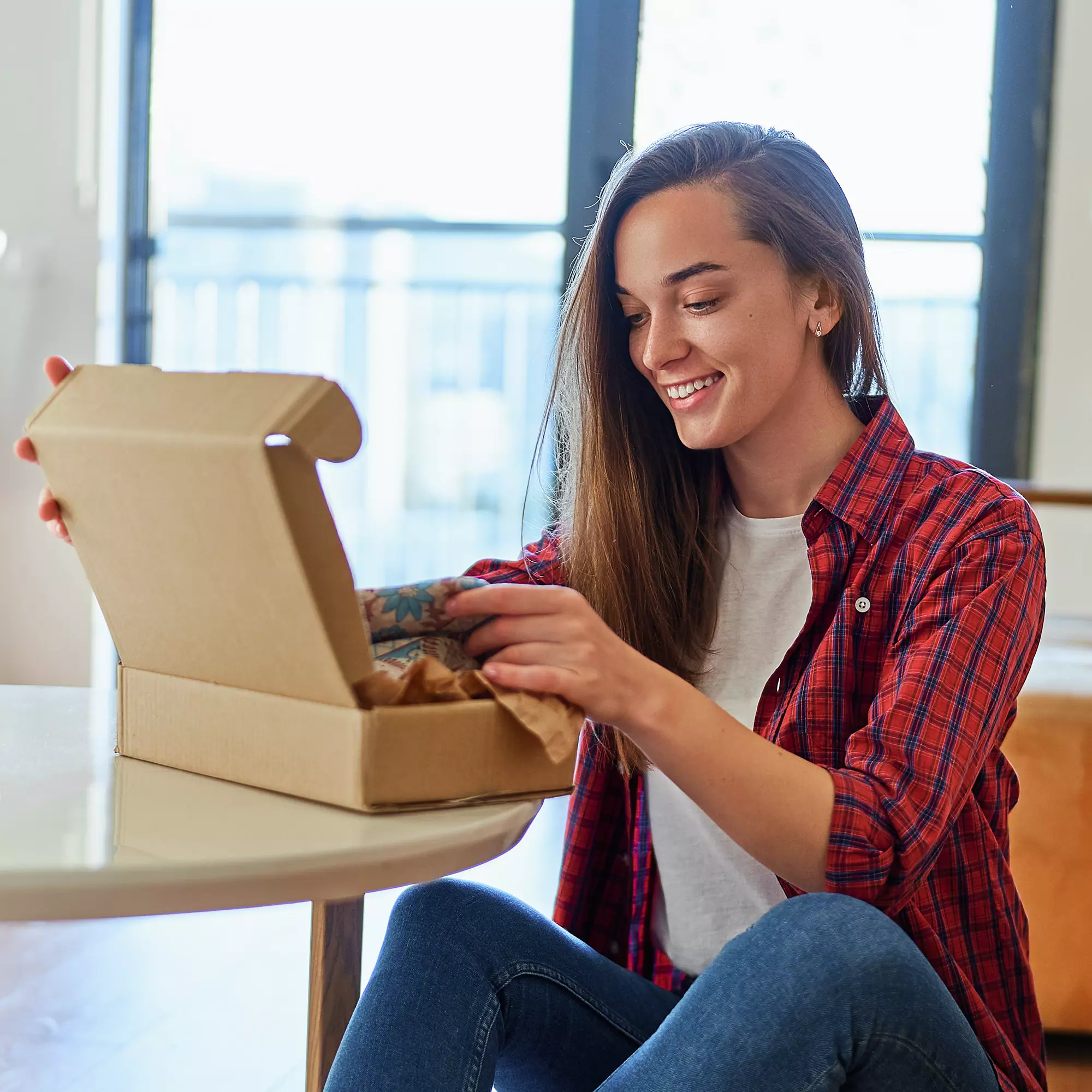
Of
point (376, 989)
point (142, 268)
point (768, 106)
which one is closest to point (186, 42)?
point (142, 268)

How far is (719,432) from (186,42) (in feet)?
9.90

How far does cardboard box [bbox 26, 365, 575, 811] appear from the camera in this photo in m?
0.62

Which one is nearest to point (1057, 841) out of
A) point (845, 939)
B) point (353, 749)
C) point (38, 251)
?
point (845, 939)

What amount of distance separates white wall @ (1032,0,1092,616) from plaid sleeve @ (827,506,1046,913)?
250cm

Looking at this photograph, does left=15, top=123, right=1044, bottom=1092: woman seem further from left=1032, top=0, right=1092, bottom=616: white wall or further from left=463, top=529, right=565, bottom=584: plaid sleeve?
left=1032, top=0, right=1092, bottom=616: white wall

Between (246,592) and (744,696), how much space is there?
0.52 metres

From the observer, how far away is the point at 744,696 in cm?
106

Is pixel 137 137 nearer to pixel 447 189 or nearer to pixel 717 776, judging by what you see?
pixel 447 189

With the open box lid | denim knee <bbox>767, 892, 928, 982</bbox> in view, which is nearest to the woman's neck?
denim knee <bbox>767, 892, 928, 982</bbox>

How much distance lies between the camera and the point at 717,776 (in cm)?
77

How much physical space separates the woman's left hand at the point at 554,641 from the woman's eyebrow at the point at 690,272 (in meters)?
0.43

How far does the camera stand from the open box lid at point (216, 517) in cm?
62

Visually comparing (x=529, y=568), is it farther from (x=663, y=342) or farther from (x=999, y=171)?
(x=999, y=171)

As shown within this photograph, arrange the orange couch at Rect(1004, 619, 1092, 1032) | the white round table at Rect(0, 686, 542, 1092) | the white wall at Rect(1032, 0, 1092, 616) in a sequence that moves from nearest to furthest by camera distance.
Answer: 1. the white round table at Rect(0, 686, 542, 1092)
2. the orange couch at Rect(1004, 619, 1092, 1032)
3. the white wall at Rect(1032, 0, 1092, 616)
